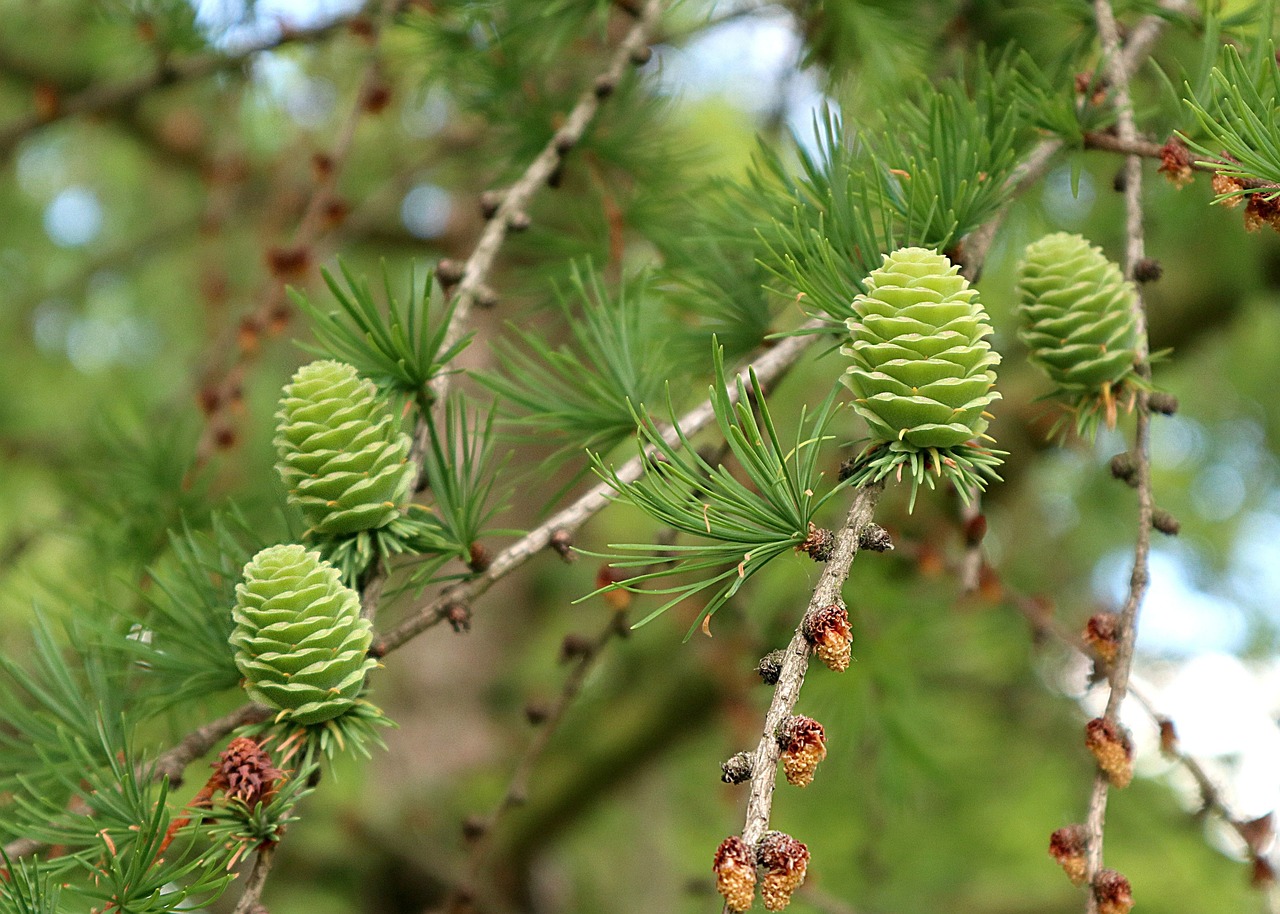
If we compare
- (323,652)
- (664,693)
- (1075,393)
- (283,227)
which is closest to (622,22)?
(283,227)

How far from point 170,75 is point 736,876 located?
4.27ft

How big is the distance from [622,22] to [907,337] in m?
1.91

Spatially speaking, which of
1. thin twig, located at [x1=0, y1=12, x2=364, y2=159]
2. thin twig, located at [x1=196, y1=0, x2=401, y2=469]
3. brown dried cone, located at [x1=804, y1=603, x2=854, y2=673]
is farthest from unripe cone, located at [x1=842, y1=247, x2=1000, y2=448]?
thin twig, located at [x1=0, y1=12, x2=364, y2=159]

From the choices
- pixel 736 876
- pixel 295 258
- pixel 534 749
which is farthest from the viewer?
pixel 295 258

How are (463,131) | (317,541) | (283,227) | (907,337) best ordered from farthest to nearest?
(283,227) < (463,131) < (317,541) < (907,337)

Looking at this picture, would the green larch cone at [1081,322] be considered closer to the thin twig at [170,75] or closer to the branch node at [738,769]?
the branch node at [738,769]

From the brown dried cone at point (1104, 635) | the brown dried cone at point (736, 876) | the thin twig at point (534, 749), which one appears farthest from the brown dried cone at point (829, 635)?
the thin twig at point (534, 749)

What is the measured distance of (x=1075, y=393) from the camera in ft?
2.57

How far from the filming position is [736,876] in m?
0.52

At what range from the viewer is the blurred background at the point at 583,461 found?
4.17 ft

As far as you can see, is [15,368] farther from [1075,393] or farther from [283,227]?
[1075,393]

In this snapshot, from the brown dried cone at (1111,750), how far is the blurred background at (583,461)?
0.20m

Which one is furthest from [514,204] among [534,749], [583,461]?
[534,749]

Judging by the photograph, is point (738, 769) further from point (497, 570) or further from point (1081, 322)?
point (1081, 322)
